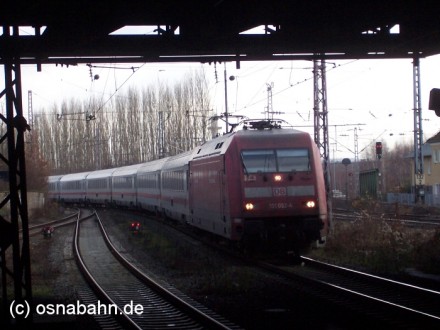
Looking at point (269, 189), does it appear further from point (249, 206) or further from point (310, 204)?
point (310, 204)

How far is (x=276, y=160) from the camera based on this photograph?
17.0 metres

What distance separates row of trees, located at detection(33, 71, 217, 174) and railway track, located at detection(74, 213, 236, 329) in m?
31.4

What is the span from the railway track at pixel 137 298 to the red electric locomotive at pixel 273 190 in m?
2.83

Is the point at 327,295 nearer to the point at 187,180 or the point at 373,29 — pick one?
the point at 373,29

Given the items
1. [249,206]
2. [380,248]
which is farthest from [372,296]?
[380,248]

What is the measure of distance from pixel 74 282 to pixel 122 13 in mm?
6943

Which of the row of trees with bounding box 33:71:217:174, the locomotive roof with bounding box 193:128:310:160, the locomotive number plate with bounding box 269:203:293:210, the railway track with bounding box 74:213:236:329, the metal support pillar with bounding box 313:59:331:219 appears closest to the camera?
the railway track with bounding box 74:213:236:329

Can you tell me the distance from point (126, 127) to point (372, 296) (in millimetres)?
49017

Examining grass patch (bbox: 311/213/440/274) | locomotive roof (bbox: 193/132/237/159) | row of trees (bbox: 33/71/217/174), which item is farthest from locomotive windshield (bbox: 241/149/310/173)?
row of trees (bbox: 33/71/217/174)

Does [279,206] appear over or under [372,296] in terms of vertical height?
over

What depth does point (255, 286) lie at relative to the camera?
45.7ft

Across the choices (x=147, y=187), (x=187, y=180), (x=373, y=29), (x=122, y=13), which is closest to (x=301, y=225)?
(x=373, y=29)

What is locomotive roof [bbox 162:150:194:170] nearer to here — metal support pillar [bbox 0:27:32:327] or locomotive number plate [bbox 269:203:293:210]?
locomotive number plate [bbox 269:203:293:210]

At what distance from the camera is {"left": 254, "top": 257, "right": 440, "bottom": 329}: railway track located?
33.8 feet
